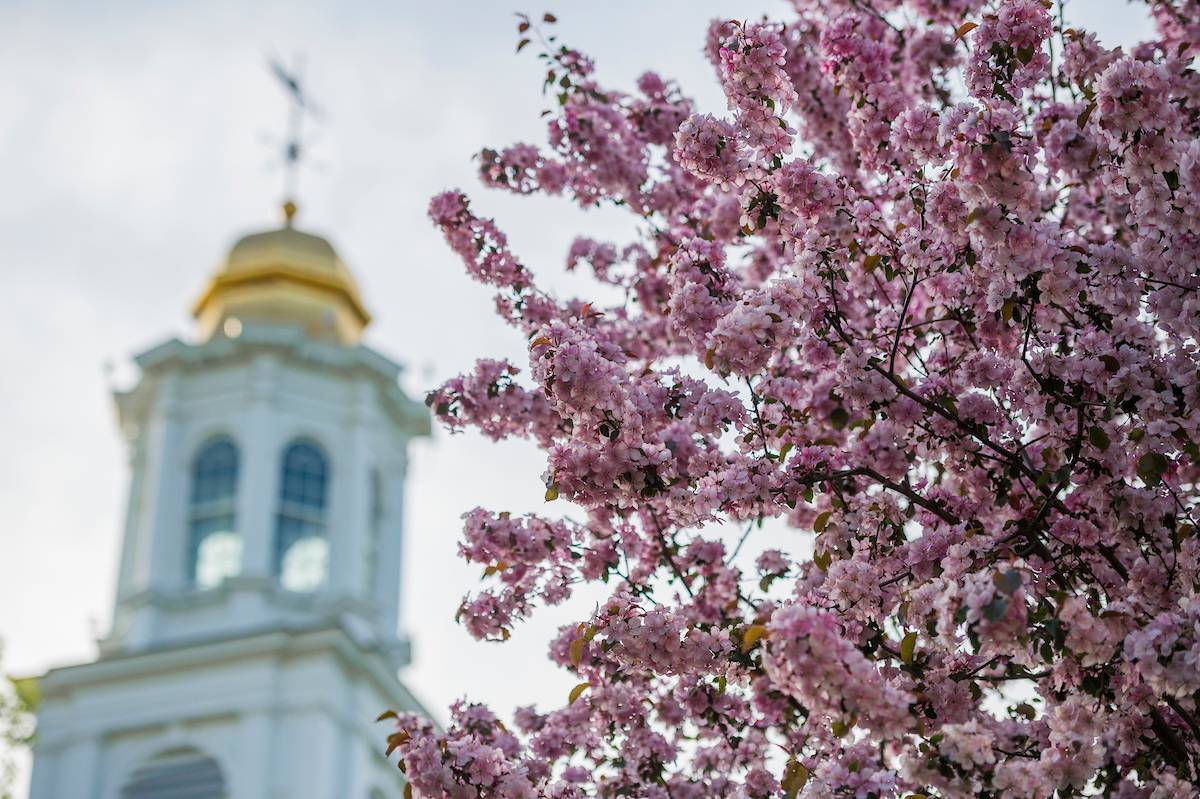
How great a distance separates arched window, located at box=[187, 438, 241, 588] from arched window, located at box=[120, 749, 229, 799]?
268cm

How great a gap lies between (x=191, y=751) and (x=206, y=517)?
3.53 metres

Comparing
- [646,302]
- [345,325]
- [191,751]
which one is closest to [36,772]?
[191,751]

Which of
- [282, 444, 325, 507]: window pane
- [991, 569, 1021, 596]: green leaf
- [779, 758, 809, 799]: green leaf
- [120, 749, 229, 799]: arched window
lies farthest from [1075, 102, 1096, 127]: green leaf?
[282, 444, 325, 507]: window pane

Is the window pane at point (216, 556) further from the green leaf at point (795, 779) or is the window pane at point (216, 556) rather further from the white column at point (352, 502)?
the green leaf at point (795, 779)

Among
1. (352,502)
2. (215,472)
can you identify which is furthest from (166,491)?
(352,502)

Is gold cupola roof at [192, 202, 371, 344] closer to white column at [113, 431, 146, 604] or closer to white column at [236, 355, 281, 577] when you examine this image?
white column at [236, 355, 281, 577]

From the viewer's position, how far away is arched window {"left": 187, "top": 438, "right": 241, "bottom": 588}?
22.3m

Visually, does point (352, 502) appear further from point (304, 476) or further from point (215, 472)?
point (215, 472)

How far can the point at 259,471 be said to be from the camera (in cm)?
2228

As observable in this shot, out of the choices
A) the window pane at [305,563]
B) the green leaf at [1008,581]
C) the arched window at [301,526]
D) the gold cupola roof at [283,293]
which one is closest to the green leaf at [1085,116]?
the green leaf at [1008,581]

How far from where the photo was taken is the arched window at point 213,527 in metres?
22.3

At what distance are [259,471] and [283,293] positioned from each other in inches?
134

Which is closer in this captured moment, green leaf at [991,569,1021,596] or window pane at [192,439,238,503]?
green leaf at [991,569,1021,596]

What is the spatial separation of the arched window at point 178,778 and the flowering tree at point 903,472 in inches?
524
